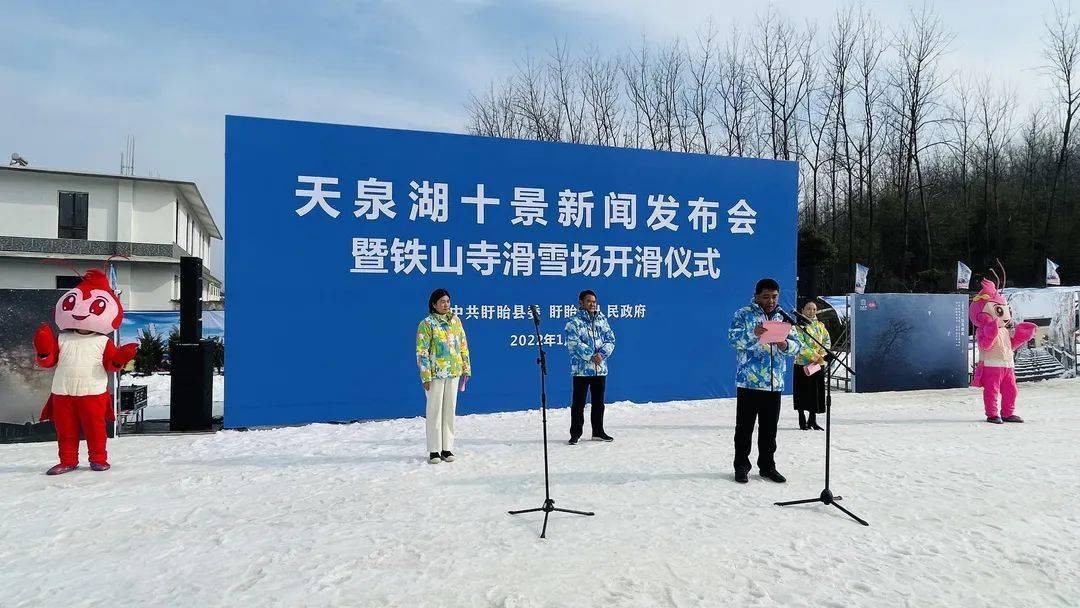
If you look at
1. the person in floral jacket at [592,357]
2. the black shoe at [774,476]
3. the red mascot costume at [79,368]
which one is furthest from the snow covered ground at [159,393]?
the black shoe at [774,476]

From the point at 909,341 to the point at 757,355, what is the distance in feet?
23.7

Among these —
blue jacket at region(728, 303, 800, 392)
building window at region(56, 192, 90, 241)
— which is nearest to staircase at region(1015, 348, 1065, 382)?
blue jacket at region(728, 303, 800, 392)

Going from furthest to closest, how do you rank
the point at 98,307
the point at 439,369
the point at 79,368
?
the point at 439,369 < the point at 98,307 < the point at 79,368

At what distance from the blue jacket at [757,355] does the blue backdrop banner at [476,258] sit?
12.4 ft

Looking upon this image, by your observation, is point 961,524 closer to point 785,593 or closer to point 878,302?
point 785,593

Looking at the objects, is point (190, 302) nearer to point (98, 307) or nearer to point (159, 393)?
point (98, 307)

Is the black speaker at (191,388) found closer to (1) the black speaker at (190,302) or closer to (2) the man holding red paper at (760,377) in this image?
(1) the black speaker at (190,302)

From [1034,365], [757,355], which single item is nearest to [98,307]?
[757,355]

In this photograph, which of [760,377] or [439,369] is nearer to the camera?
[760,377]

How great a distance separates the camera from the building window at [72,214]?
29734mm

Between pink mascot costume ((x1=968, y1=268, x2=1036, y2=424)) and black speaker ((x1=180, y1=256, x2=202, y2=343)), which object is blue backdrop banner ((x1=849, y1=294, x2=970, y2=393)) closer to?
pink mascot costume ((x1=968, y1=268, x2=1036, y2=424))

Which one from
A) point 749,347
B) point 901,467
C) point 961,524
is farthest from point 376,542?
point 901,467

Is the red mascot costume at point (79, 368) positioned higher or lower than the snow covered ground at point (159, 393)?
higher

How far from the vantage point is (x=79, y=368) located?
5055mm
